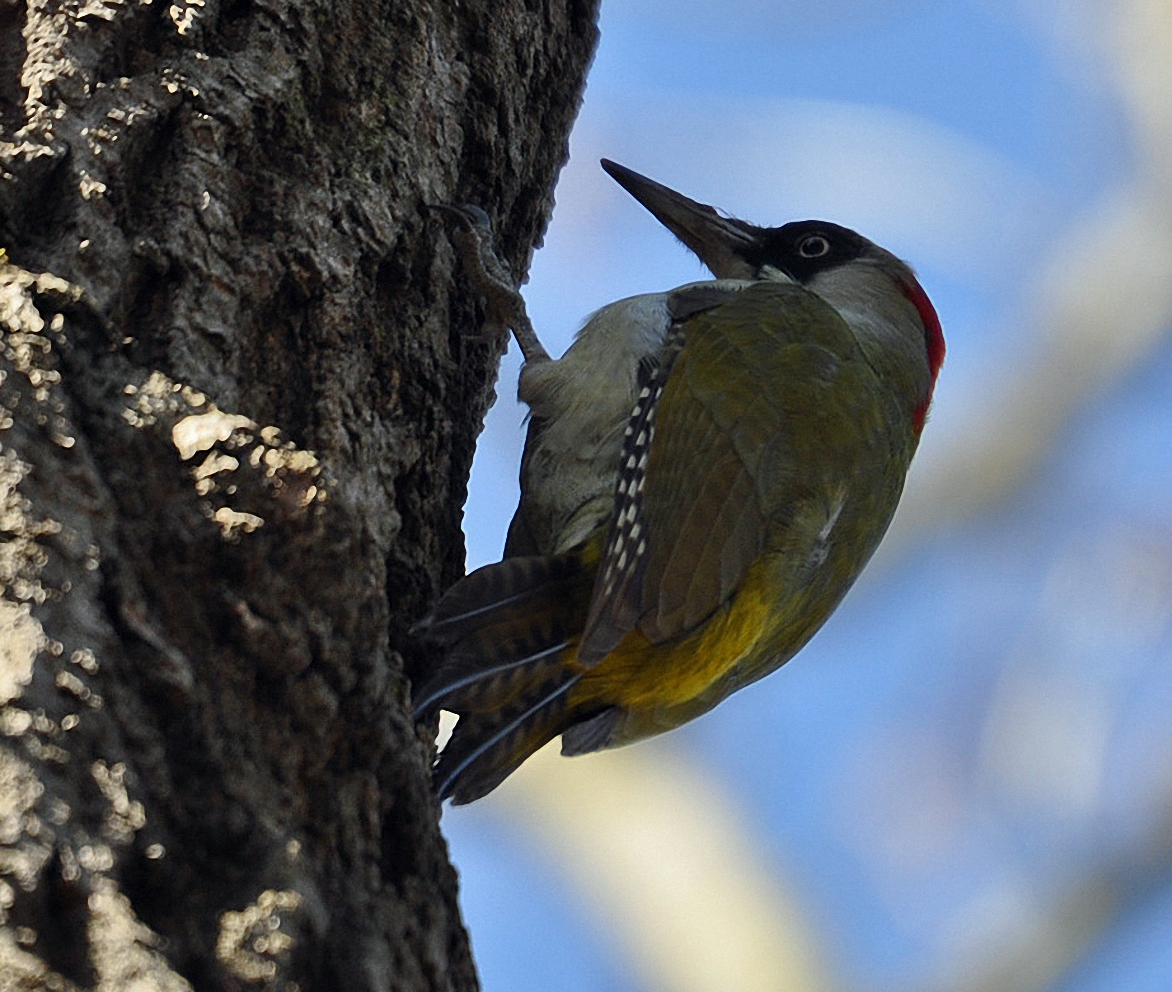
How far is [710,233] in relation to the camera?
12.9ft

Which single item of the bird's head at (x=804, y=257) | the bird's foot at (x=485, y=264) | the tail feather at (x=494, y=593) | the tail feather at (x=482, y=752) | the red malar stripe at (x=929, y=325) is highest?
the bird's head at (x=804, y=257)

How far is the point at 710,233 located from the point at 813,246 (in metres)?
0.28

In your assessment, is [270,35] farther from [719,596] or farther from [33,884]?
[33,884]

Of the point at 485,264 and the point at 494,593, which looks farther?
the point at 485,264

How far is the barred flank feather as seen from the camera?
2.13 meters

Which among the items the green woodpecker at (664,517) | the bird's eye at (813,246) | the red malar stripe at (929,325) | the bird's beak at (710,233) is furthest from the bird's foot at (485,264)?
the red malar stripe at (929,325)

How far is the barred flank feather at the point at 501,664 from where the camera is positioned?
2133 mm

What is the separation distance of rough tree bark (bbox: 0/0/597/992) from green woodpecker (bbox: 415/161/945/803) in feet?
0.72

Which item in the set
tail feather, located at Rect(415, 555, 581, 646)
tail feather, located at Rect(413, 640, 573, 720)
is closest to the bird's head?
tail feather, located at Rect(415, 555, 581, 646)

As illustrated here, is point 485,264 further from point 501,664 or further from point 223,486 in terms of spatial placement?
point 223,486

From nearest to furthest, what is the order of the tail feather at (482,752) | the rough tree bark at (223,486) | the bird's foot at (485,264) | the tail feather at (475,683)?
the rough tree bark at (223,486)
the tail feather at (475,683)
the tail feather at (482,752)
the bird's foot at (485,264)

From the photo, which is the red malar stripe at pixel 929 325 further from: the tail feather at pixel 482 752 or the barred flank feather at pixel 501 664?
the tail feather at pixel 482 752

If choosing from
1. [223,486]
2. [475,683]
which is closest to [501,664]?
[475,683]

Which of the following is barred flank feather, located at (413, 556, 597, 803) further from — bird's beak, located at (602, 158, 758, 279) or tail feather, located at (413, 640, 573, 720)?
bird's beak, located at (602, 158, 758, 279)
